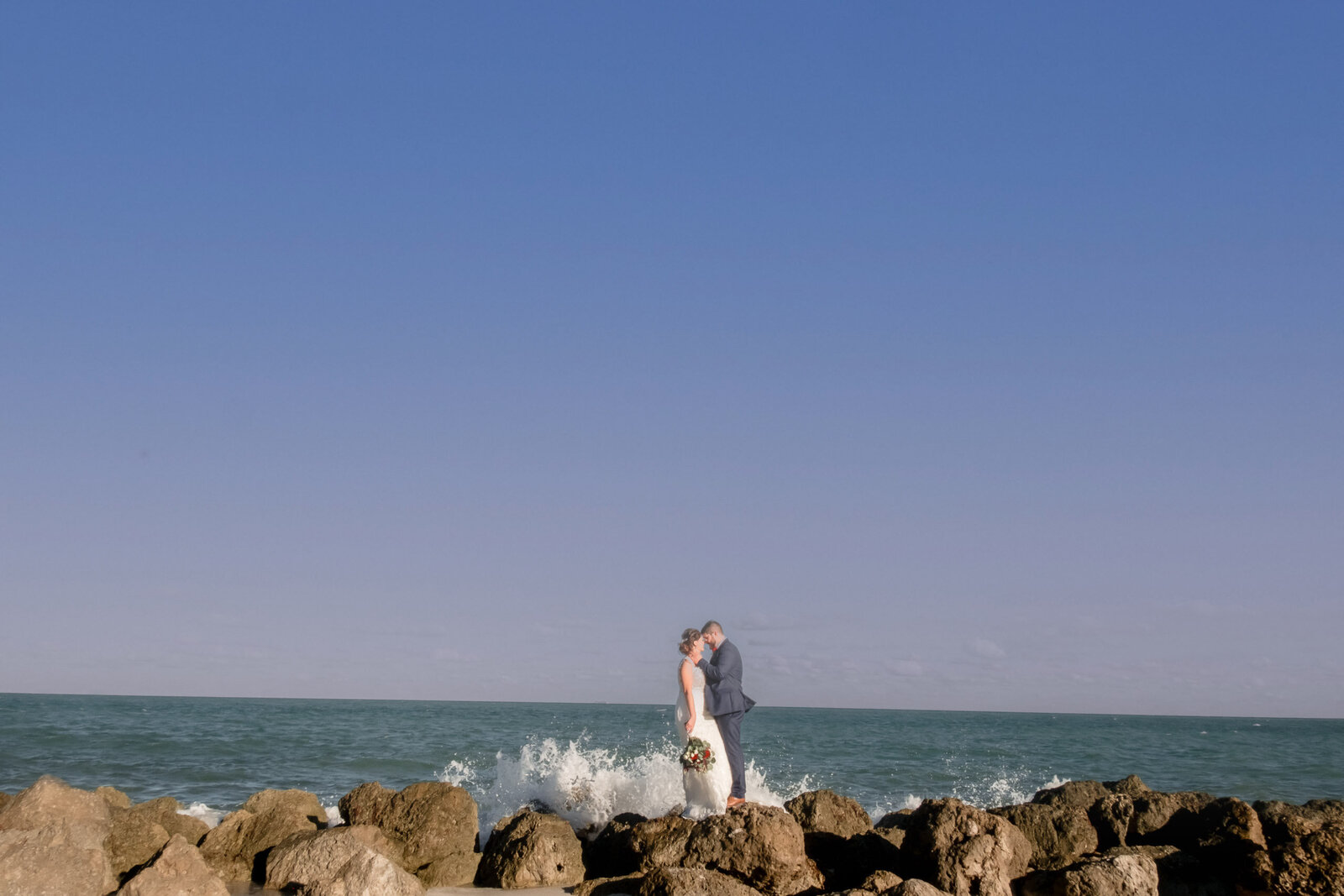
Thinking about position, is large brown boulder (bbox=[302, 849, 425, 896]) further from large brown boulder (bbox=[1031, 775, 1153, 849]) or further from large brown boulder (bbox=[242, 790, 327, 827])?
large brown boulder (bbox=[1031, 775, 1153, 849])

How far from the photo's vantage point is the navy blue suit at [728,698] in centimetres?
1067

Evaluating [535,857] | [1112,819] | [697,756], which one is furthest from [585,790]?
[1112,819]

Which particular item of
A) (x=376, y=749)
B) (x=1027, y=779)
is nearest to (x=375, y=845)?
(x=376, y=749)

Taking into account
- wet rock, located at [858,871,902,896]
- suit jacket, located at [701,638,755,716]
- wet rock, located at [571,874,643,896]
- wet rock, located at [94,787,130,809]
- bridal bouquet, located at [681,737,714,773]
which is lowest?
wet rock, located at [571,874,643,896]

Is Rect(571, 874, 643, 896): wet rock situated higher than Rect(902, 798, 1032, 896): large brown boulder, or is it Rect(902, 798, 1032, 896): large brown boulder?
Rect(902, 798, 1032, 896): large brown boulder

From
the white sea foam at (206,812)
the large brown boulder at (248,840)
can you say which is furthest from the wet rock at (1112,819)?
the white sea foam at (206,812)

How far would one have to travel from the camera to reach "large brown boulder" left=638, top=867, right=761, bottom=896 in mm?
7746

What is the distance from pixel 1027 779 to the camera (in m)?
24.3

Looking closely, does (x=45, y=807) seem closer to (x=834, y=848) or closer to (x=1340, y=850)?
(x=834, y=848)

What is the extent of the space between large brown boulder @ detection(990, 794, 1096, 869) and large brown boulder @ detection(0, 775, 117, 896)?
7.21 meters

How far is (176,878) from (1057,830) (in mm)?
7177

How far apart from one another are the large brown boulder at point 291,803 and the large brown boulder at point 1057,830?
673 cm

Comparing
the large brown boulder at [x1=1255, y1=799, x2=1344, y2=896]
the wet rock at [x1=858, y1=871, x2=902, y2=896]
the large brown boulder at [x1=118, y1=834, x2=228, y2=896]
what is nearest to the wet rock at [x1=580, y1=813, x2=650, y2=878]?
the wet rock at [x1=858, y1=871, x2=902, y2=896]

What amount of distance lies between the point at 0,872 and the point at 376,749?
17.6 metres
